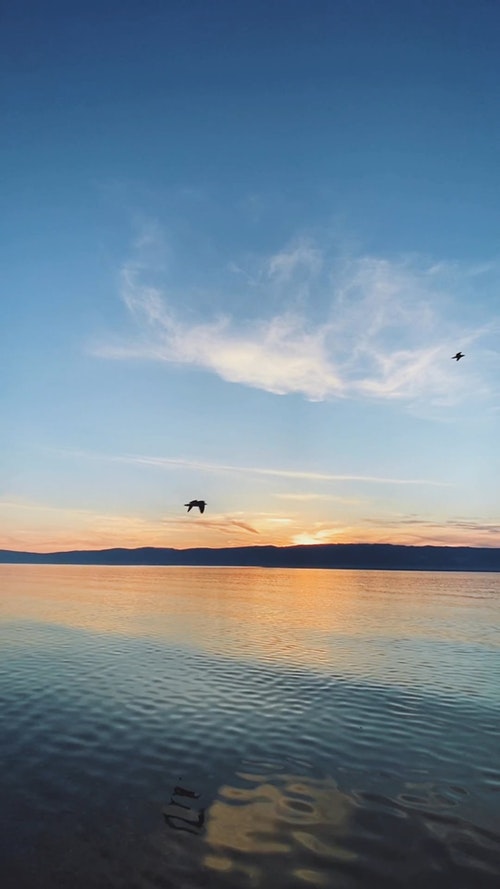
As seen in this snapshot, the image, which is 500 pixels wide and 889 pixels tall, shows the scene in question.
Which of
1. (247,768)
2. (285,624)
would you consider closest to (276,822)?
(247,768)

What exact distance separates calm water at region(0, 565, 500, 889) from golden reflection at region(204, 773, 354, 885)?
0.18 feet

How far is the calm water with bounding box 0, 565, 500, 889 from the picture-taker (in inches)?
492

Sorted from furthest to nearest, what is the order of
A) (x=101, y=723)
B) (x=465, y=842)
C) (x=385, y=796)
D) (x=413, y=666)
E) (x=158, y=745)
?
1. (x=413, y=666)
2. (x=101, y=723)
3. (x=158, y=745)
4. (x=385, y=796)
5. (x=465, y=842)

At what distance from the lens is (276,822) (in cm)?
1443

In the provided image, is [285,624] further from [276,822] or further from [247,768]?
[276,822]

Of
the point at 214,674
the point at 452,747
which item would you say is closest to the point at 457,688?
the point at 452,747

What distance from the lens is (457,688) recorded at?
30.8 metres

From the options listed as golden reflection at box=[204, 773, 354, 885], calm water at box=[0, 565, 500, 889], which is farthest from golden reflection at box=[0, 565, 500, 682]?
golden reflection at box=[204, 773, 354, 885]

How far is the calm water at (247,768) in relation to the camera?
12.5 metres

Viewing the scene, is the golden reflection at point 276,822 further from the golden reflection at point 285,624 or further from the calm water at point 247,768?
the golden reflection at point 285,624

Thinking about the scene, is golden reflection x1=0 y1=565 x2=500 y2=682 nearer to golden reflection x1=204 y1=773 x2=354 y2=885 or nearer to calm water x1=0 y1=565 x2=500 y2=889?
calm water x1=0 y1=565 x2=500 y2=889

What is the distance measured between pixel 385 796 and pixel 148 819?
7.53 metres

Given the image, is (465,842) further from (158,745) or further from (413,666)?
(413,666)

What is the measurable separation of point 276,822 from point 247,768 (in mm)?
3951
